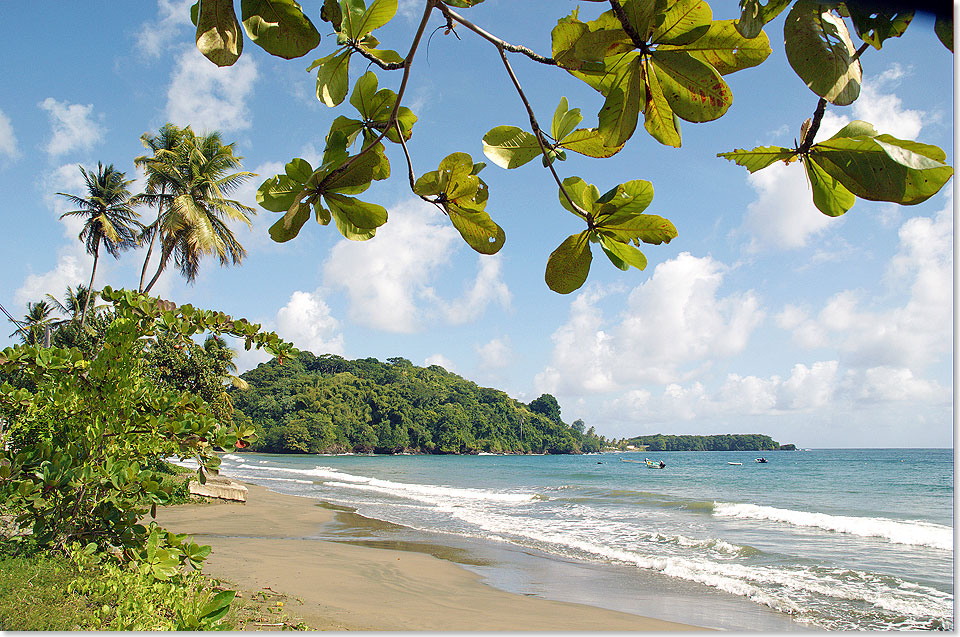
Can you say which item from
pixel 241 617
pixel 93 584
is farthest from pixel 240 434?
pixel 241 617

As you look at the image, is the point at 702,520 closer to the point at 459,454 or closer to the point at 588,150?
the point at 588,150

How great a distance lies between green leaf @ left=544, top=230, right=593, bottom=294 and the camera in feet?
1.78

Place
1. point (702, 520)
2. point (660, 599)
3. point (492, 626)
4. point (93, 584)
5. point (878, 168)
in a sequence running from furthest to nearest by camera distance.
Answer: point (702, 520)
point (660, 599)
point (492, 626)
point (93, 584)
point (878, 168)

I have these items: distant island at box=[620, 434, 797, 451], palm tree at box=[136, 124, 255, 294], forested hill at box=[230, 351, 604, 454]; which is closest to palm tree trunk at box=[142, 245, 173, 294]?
palm tree at box=[136, 124, 255, 294]

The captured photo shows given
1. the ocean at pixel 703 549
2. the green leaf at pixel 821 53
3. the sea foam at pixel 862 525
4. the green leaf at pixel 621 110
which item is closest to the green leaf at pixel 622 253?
the green leaf at pixel 621 110

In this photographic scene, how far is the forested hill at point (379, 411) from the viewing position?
1999 inches

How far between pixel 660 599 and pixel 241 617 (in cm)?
420

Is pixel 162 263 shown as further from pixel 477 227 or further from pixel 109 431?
pixel 477 227

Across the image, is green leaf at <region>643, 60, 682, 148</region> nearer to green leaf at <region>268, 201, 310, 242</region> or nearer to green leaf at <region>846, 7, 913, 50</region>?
green leaf at <region>846, 7, 913, 50</region>

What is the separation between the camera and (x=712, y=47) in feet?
1.38

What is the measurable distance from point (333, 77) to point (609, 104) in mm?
285

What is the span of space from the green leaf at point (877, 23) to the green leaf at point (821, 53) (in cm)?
4

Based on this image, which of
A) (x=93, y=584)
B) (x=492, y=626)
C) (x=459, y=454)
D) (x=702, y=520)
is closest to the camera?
(x=93, y=584)

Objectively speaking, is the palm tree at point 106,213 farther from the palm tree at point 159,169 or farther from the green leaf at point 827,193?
the green leaf at point 827,193
